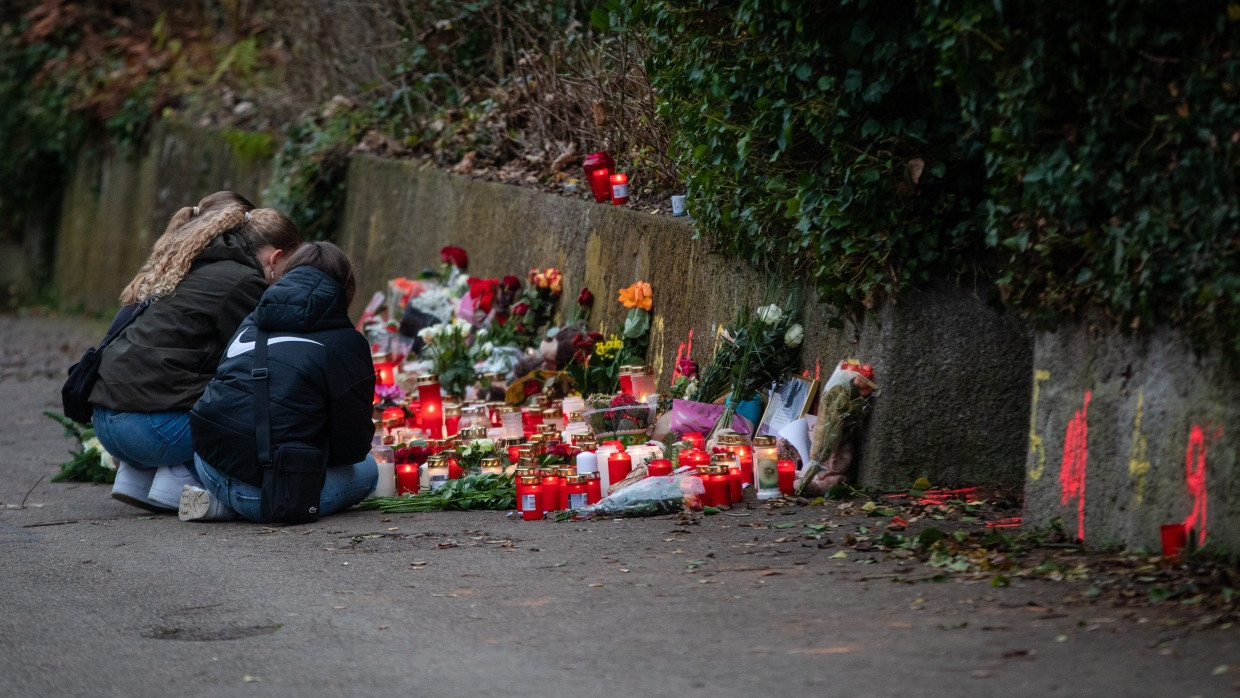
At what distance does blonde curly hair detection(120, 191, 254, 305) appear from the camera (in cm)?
651

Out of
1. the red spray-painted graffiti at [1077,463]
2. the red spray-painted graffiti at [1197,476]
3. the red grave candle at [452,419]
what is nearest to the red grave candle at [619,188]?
the red grave candle at [452,419]

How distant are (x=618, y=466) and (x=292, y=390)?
1439 millimetres

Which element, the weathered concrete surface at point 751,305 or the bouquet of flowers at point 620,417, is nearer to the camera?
the weathered concrete surface at point 751,305

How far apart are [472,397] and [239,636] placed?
4.44 meters

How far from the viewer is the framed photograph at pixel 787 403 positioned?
6359 millimetres

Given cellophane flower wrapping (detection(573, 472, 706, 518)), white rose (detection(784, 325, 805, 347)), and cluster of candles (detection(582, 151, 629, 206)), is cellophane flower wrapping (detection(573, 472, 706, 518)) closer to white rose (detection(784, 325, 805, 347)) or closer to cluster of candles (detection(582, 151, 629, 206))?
white rose (detection(784, 325, 805, 347))

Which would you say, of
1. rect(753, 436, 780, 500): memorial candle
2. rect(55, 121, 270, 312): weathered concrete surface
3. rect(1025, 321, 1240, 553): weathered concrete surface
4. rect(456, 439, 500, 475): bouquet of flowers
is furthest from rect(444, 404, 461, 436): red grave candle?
rect(55, 121, 270, 312): weathered concrete surface

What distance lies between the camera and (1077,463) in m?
4.83

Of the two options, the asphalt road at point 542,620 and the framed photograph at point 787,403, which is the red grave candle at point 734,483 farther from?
the framed photograph at point 787,403

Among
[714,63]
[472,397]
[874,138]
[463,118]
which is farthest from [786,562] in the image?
[463,118]

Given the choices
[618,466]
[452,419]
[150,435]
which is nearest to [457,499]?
[618,466]

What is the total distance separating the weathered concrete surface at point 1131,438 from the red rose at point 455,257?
625 cm

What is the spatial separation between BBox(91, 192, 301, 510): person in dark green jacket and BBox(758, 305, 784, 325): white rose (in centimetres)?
225

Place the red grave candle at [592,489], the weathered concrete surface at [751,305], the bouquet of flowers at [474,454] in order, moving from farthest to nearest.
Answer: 1. the bouquet of flowers at [474,454]
2. the red grave candle at [592,489]
3. the weathered concrete surface at [751,305]
